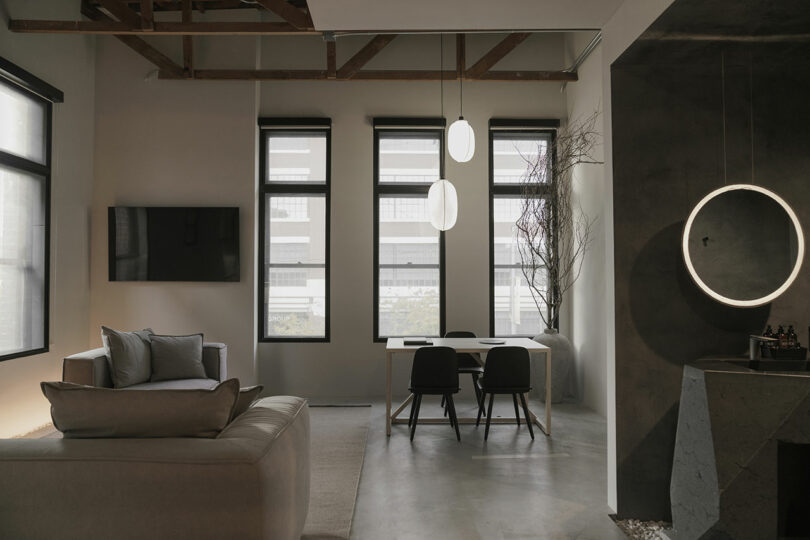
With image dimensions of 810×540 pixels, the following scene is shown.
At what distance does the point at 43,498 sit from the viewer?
71.7 inches

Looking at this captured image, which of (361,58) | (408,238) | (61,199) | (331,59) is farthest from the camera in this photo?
(408,238)

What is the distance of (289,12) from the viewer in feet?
14.3

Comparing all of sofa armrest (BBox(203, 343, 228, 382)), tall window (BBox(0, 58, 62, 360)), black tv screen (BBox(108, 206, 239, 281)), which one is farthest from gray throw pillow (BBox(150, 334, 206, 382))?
black tv screen (BBox(108, 206, 239, 281))

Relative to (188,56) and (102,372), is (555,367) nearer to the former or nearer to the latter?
(102,372)

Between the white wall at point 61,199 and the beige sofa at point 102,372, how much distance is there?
0.62 metres

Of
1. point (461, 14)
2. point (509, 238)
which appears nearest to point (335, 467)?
point (461, 14)

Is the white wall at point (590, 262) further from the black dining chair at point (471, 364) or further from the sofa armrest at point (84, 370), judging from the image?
the sofa armrest at point (84, 370)

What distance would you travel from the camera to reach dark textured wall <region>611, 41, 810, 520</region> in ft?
9.97

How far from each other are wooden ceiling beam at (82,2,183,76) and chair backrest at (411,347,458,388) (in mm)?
3973

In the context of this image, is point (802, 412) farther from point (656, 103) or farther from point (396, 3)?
point (396, 3)

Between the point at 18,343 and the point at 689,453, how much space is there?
506 centimetres

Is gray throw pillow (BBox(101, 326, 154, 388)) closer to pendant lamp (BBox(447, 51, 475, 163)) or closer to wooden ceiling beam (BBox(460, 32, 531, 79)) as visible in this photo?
pendant lamp (BBox(447, 51, 475, 163))

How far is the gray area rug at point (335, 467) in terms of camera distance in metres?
3.00

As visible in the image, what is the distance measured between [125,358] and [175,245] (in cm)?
189
